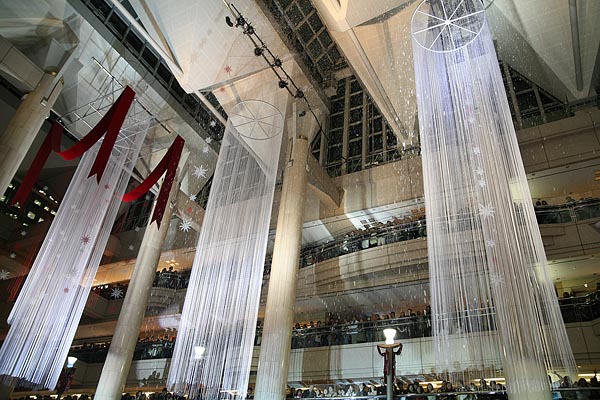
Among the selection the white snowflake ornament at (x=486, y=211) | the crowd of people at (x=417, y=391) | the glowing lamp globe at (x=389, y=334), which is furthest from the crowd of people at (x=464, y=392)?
the white snowflake ornament at (x=486, y=211)

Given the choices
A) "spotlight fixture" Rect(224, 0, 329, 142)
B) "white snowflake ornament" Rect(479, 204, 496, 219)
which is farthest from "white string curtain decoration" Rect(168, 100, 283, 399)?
"white snowflake ornament" Rect(479, 204, 496, 219)

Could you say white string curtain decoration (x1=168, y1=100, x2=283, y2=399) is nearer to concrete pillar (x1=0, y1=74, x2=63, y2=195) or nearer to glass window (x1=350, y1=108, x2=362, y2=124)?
concrete pillar (x1=0, y1=74, x2=63, y2=195)

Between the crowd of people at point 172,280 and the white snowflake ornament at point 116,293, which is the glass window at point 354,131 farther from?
the white snowflake ornament at point 116,293

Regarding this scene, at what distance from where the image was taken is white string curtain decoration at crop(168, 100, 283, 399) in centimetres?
889

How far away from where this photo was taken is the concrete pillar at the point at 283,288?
10.3 metres

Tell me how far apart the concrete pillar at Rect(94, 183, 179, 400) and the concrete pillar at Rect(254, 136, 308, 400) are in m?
4.71

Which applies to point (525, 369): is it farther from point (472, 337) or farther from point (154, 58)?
point (154, 58)

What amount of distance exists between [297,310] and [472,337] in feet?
38.6

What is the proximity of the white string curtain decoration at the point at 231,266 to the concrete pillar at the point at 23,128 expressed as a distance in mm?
4790

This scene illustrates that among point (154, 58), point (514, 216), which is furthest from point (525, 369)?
point (154, 58)

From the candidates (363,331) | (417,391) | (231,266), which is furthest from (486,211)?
(363,331)

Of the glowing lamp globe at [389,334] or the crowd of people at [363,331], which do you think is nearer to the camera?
the glowing lamp globe at [389,334]

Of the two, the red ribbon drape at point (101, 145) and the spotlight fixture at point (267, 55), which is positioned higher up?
the spotlight fixture at point (267, 55)

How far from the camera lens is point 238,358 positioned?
8.92 metres
